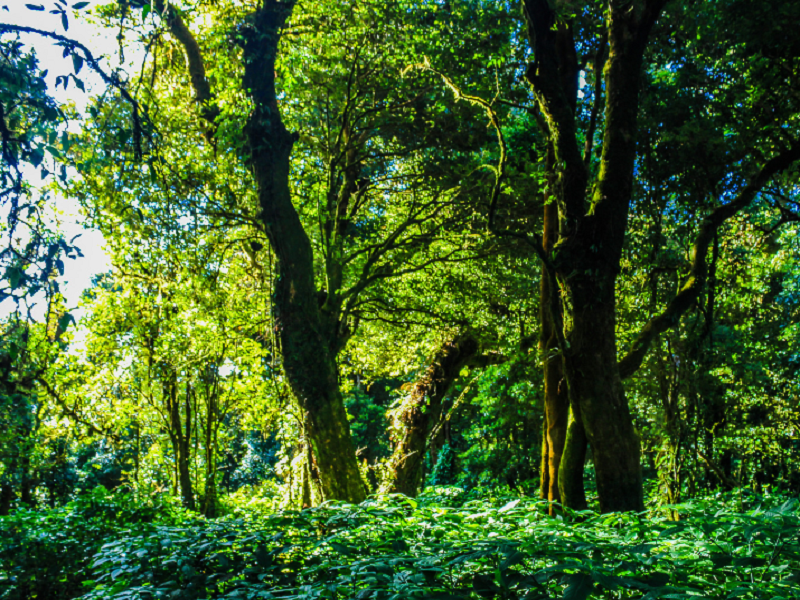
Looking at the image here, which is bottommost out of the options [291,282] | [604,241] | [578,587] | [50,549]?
[50,549]

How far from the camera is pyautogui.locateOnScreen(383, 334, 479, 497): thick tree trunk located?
10.5 meters

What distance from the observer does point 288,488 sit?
8.85 m

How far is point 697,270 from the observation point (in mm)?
5141

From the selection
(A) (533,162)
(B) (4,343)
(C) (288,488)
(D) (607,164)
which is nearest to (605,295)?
(D) (607,164)

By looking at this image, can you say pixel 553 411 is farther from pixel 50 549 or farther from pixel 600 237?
pixel 50 549

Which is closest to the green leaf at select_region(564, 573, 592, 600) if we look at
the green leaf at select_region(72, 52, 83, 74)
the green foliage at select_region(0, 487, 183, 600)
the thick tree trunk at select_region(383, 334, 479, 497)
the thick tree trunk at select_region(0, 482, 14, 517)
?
the green leaf at select_region(72, 52, 83, 74)

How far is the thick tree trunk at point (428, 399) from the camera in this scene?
10.5 meters

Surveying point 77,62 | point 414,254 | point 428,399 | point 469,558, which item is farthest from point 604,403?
point 428,399

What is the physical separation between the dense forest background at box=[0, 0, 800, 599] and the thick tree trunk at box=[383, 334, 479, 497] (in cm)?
5

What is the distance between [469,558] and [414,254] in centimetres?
746

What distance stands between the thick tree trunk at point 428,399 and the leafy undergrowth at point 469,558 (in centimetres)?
753

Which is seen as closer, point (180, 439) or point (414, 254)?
point (414, 254)

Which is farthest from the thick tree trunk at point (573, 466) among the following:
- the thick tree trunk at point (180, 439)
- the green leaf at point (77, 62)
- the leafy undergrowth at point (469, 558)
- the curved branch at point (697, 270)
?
the thick tree trunk at point (180, 439)

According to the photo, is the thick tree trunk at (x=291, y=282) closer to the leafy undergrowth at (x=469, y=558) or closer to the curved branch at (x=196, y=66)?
the curved branch at (x=196, y=66)
